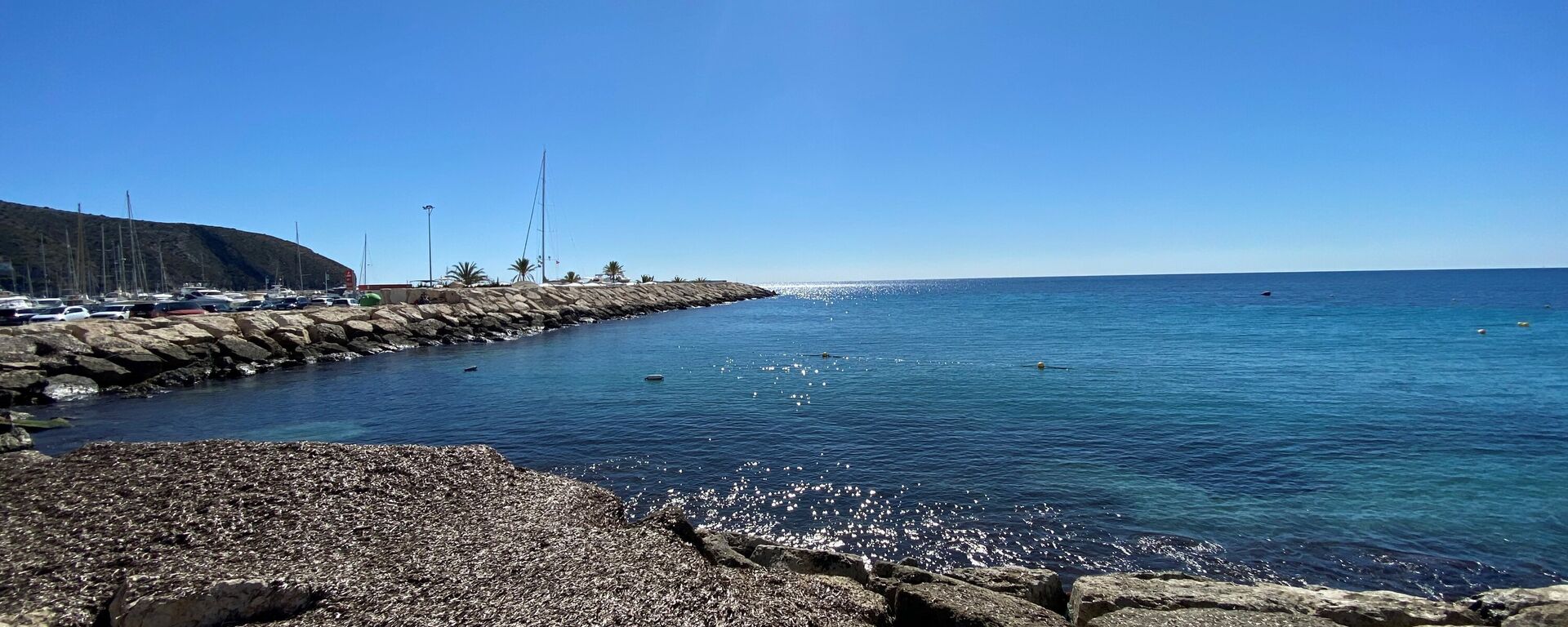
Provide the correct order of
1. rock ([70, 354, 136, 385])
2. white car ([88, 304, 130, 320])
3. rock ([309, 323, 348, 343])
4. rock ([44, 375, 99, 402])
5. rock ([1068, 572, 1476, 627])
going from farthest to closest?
1. white car ([88, 304, 130, 320])
2. rock ([309, 323, 348, 343])
3. rock ([70, 354, 136, 385])
4. rock ([44, 375, 99, 402])
5. rock ([1068, 572, 1476, 627])

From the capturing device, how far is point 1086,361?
31.1 meters

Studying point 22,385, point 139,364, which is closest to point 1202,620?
point 22,385

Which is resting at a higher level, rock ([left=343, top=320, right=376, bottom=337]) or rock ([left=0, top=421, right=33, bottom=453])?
rock ([left=343, top=320, right=376, bottom=337])

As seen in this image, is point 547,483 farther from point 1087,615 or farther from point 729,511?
point 1087,615

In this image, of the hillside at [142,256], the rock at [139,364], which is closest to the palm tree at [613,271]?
the hillside at [142,256]

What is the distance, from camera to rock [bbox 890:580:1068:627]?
5.59 meters

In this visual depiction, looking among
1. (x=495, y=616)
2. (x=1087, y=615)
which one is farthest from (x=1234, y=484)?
(x=495, y=616)

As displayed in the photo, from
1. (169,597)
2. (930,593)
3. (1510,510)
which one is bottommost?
(1510,510)

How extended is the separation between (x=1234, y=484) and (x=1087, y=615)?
27.2 feet

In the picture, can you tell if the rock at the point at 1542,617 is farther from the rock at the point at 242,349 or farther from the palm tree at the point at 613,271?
the palm tree at the point at 613,271

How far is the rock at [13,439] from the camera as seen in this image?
1335 centimetres

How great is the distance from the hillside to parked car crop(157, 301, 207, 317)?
36.6 m

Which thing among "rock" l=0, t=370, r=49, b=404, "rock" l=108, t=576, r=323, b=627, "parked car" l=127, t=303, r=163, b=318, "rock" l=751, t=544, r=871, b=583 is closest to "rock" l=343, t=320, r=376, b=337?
"parked car" l=127, t=303, r=163, b=318

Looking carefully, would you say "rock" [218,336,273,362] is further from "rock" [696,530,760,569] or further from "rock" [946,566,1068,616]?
"rock" [946,566,1068,616]
